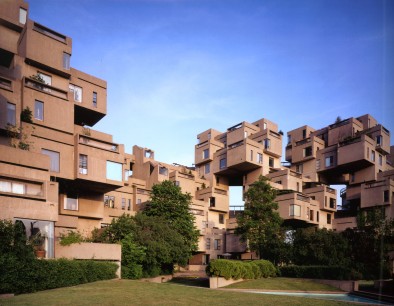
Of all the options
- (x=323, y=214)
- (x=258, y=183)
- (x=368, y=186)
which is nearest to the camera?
(x=258, y=183)

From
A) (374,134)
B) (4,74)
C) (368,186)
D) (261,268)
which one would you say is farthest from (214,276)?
(374,134)

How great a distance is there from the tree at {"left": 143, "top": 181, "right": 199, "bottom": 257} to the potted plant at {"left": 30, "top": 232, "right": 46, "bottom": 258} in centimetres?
1816

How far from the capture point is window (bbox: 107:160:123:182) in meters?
37.6

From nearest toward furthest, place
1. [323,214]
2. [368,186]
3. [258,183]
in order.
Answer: [258,183] → [368,186] → [323,214]

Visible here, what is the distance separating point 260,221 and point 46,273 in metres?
25.0

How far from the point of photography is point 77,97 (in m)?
39.8

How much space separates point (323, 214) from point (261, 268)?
32.3 m

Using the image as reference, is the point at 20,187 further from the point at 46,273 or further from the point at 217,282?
the point at 217,282

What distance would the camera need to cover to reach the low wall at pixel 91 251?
28.4m

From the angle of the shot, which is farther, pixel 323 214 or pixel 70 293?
pixel 323 214

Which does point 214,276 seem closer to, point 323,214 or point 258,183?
point 258,183

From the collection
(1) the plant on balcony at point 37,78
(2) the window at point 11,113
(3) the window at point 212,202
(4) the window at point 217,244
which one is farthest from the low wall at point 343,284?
(1) the plant on balcony at point 37,78

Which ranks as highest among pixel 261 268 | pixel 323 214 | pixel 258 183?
pixel 258 183

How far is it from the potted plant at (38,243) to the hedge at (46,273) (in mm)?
1725
